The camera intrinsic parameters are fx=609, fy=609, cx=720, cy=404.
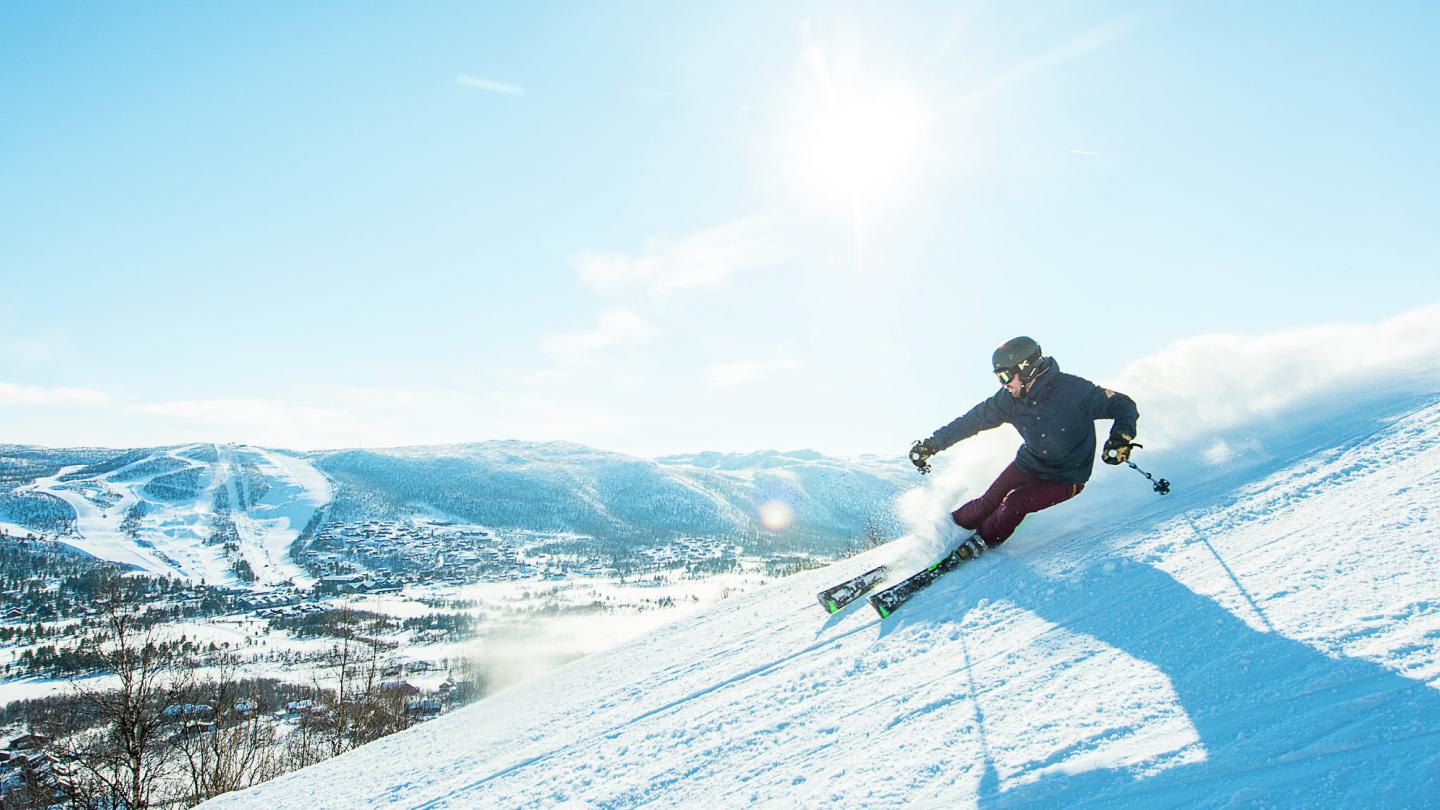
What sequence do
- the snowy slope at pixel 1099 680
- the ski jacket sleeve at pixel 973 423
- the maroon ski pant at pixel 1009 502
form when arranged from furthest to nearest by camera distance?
the ski jacket sleeve at pixel 973 423 → the maroon ski pant at pixel 1009 502 → the snowy slope at pixel 1099 680

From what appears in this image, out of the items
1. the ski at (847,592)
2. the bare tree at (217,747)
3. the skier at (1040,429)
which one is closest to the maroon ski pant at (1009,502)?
the skier at (1040,429)

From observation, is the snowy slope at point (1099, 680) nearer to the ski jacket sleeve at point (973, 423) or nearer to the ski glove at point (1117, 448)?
the ski glove at point (1117, 448)

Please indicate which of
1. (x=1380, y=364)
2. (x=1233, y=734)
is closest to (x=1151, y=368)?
(x=1380, y=364)

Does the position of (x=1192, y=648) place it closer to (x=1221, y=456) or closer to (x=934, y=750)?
(x=934, y=750)

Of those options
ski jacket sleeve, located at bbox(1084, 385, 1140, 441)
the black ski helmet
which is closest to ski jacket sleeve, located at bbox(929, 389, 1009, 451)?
the black ski helmet

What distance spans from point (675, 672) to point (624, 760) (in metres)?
1.69

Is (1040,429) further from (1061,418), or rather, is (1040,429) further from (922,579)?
(922,579)

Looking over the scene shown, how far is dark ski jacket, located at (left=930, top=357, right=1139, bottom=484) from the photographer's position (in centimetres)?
523

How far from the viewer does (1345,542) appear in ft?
11.8

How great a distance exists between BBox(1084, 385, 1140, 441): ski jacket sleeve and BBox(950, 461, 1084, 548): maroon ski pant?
2.41 feet

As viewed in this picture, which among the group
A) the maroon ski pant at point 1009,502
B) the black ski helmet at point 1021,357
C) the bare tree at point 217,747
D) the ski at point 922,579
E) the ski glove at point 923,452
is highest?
the black ski helmet at point 1021,357

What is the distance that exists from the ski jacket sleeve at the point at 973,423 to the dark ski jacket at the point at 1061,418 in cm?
7

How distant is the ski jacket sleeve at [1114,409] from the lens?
4.98 meters

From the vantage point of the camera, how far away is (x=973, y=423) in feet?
20.2
